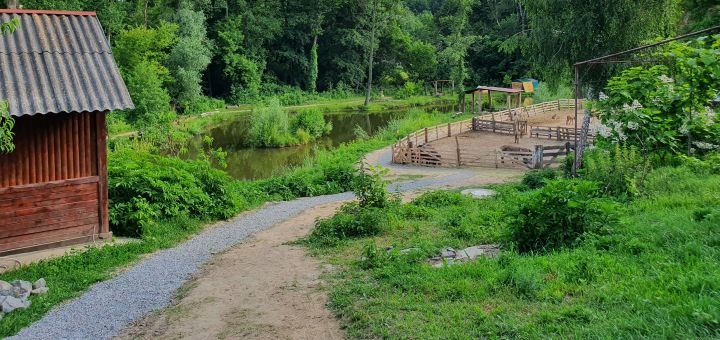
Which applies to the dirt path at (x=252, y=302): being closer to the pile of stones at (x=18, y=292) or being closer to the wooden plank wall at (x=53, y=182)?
the pile of stones at (x=18, y=292)

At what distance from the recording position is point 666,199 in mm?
10430

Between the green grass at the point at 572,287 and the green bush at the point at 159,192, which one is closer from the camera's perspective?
the green grass at the point at 572,287

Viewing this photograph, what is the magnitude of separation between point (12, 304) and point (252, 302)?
12.0 feet

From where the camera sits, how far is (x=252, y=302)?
914 centimetres

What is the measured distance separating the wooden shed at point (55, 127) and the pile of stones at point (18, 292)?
222cm

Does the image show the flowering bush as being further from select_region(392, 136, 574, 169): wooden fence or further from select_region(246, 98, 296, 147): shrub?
select_region(246, 98, 296, 147): shrub

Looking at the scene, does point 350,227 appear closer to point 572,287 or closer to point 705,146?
point 572,287

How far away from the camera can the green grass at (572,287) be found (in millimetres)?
6086

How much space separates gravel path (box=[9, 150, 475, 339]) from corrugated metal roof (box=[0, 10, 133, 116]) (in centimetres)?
316

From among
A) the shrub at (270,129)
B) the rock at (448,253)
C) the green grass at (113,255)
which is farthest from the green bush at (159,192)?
the shrub at (270,129)

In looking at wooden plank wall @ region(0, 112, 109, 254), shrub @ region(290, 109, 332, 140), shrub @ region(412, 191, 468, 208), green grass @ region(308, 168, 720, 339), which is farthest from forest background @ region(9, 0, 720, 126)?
wooden plank wall @ region(0, 112, 109, 254)

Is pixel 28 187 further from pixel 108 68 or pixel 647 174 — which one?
pixel 647 174

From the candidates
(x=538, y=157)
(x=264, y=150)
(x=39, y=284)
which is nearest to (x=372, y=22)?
(x=264, y=150)

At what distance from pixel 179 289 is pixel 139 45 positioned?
3152 centimetres
